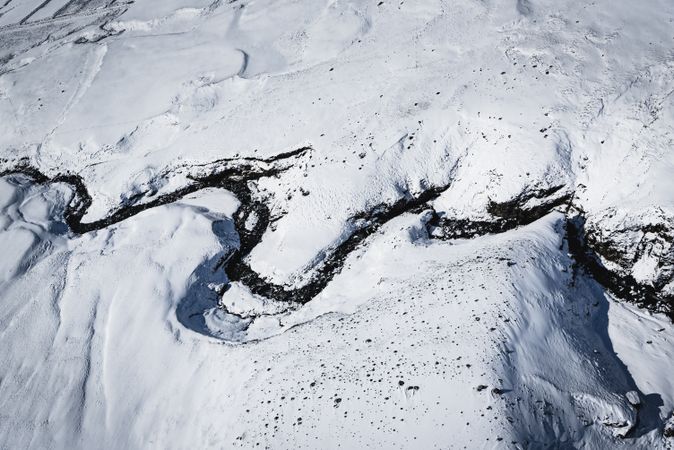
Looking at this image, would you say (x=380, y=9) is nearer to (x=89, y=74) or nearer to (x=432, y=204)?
(x=432, y=204)

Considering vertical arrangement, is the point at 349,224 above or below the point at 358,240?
above

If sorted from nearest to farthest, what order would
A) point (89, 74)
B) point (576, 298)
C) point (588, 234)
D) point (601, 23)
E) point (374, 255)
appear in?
1. point (576, 298)
2. point (588, 234)
3. point (374, 255)
4. point (601, 23)
5. point (89, 74)

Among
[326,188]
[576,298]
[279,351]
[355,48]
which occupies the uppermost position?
[355,48]

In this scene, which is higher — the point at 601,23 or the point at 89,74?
the point at 89,74

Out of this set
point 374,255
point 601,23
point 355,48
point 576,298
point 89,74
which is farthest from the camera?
point 89,74

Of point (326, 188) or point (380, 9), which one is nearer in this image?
point (326, 188)

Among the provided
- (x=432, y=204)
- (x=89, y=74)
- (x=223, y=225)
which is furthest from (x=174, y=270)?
(x=89, y=74)

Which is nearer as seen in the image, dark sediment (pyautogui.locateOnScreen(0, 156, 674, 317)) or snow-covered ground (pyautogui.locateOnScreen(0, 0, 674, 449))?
snow-covered ground (pyautogui.locateOnScreen(0, 0, 674, 449))

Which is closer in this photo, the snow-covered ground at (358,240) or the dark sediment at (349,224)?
the snow-covered ground at (358,240)
